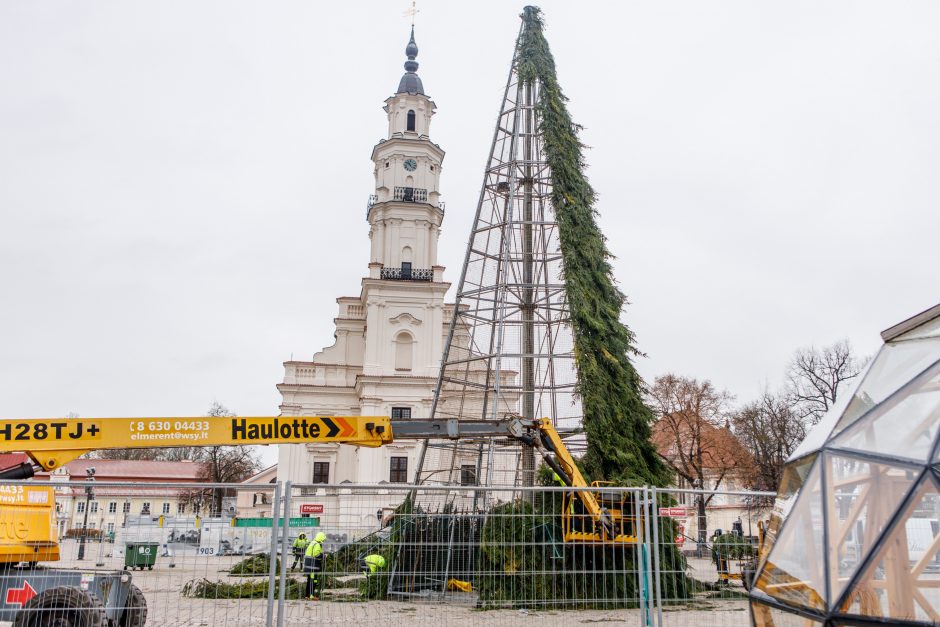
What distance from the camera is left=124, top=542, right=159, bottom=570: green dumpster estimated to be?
851cm

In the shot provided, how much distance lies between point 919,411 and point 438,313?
45.1m

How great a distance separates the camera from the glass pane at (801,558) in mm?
5152

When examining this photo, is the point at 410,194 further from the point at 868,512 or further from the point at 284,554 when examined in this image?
the point at 868,512

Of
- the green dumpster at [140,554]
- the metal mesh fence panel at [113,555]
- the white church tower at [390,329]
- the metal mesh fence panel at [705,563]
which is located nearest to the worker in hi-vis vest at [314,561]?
the metal mesh fence panel at [113,555]

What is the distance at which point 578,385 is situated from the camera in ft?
55.5

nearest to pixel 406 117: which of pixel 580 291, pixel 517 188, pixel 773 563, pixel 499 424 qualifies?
pixel 517 188

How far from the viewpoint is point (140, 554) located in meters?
8.70

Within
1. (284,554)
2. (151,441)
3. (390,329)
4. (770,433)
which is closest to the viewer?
(284,554)

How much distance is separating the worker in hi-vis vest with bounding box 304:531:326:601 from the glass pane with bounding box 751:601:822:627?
16.5 ft

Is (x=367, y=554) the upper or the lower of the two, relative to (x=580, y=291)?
lower

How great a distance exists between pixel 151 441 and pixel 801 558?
8.94 meters

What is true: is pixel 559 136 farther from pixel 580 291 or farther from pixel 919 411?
pixel 919 411

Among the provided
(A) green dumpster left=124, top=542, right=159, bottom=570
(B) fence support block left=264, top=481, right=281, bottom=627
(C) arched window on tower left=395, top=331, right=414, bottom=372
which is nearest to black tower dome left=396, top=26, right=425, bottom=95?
(C) arched window on tower left=395, top=331, right=414, bottom=372

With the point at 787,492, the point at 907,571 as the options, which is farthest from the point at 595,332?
the point at 907,571
